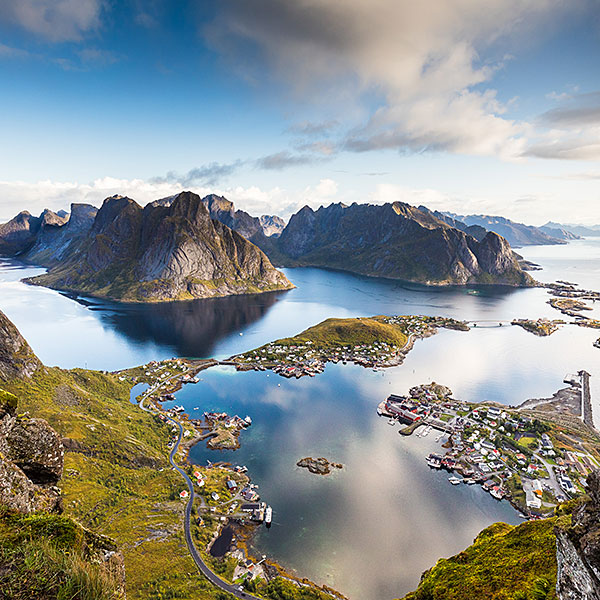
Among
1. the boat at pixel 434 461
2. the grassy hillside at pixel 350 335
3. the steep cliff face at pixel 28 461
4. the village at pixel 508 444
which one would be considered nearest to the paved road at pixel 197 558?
the steep cliff face at pixel 28 461

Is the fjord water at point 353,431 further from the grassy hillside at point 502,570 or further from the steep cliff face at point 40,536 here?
the steep cliff face at point 40,536

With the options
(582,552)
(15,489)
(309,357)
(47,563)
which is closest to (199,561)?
(15,489)

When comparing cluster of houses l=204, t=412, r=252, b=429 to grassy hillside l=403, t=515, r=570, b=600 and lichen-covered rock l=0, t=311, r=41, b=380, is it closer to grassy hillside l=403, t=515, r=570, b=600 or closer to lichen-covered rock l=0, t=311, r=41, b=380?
lichen-covered rock l=0, t=311, r=41, b=380

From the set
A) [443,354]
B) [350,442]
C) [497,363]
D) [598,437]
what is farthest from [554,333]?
[350,442]

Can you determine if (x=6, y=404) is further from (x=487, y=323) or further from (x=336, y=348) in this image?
(x=487, y=323)

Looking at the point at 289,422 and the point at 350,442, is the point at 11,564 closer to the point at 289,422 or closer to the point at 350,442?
the point at 350,442

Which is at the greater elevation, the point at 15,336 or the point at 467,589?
the point at 15,336
